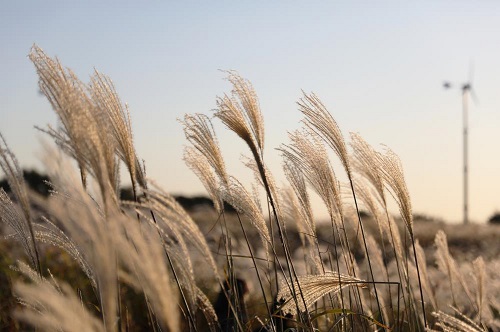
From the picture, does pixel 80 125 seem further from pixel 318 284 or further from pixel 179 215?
pixel 318 284

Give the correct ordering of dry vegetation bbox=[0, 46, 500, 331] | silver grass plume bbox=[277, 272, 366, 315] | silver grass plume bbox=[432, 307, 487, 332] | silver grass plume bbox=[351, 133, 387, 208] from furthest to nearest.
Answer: silver grass plume bbox=[351, 133, 387, 208] < silver grass plume bbox=[277, 272, 366, 315] < silver grass plume bbox=[432, 307, 487, 332] < dry vegetation bbox=[0, 46, 500, 331]

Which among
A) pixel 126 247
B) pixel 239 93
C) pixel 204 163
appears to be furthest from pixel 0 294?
pixel 126 247

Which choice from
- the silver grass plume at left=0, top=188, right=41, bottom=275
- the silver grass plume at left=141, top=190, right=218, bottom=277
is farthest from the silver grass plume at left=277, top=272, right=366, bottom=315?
the silver grass plume at left=0, top=188, right=41, bottom=275

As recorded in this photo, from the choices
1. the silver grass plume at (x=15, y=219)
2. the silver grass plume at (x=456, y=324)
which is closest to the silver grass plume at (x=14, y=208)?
the silver grass plume at (x=15, y=219)

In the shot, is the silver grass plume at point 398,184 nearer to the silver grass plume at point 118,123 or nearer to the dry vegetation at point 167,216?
the dry vegetation at point 167,216

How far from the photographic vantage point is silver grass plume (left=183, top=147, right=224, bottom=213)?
362 cm

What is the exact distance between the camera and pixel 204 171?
3.61 metres

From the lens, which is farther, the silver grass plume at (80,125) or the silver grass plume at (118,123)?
the silver grass plume at (118,123)

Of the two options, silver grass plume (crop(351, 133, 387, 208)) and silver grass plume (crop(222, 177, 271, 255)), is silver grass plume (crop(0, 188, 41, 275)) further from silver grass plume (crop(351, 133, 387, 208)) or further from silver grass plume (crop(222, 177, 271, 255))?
silver grass plume (crop(351, 133, 387, 208))

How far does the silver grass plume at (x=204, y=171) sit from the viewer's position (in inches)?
142

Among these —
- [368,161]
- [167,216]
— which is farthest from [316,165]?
[167,216]

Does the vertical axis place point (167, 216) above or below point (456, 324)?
above

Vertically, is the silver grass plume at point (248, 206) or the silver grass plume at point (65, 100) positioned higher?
the silver grass plume at point (65, 100)

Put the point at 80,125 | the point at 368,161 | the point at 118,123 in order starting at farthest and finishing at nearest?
the point at 368,161, the point at 118,123, the point at 80,125
